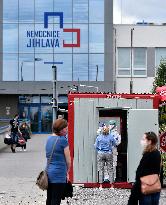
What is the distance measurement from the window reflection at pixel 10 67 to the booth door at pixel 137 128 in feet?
169

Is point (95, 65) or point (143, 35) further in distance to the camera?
point (143, 35)

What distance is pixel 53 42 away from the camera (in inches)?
2680

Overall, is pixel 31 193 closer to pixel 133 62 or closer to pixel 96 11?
pixel 96 11

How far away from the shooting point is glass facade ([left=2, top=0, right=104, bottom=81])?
6794cm

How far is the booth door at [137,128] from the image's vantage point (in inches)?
675

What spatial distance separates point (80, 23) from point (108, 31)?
257cm

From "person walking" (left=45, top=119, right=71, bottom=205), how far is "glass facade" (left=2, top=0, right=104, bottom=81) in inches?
2264

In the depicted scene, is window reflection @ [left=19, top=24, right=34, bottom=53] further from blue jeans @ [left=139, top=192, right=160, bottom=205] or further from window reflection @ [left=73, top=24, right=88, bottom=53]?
blue jeans @ [left=139, top=192, right=160, bottom=205]

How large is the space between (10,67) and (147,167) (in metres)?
59.4

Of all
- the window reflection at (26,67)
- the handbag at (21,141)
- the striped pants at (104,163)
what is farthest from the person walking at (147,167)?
the window reflection at (26,67)

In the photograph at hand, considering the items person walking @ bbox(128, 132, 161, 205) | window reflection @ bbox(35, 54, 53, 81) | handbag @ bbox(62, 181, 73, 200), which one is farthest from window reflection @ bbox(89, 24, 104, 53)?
person walking @ bbox(128, 132, 161, 205)

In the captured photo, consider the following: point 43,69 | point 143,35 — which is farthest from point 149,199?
point 143,35

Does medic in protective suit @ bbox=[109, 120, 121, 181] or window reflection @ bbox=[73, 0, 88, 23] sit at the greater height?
window reflection @ bbox=[73, 0, 88, 23]

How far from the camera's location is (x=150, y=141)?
9.44m
